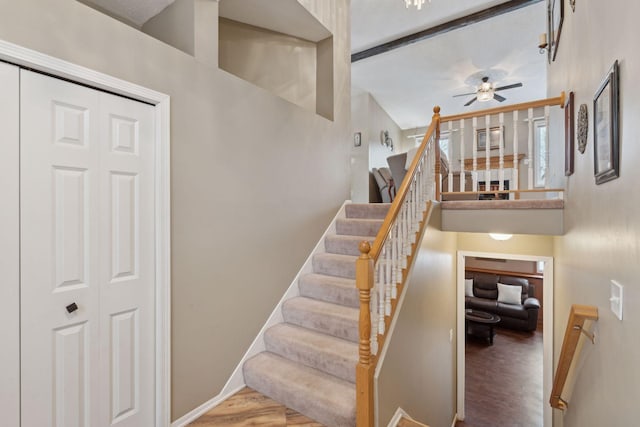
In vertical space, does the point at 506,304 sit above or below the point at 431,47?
below

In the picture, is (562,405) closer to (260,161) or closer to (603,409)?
(603,409)

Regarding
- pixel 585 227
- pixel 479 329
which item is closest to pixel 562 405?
pixel 585 227

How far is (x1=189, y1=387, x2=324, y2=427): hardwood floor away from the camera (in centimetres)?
196

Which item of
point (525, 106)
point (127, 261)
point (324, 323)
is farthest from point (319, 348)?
point (525, 106)

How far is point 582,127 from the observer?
5.85 feet

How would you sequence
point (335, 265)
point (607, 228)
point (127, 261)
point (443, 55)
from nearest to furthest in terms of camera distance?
point (607, 228), point (127, 261), point (335, 265), point (443, 55)

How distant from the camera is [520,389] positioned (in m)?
4.90

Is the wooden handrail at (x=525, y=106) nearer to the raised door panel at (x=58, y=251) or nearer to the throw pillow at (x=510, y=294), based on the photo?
the raised door panel at (x=58, y=251)

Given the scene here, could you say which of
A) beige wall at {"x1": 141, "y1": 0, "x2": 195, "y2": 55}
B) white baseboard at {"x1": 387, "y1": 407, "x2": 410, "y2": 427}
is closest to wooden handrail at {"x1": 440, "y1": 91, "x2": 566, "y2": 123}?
beige wall at {"x1": 141, "y1": 0, "x2": 195, "y2": 55}

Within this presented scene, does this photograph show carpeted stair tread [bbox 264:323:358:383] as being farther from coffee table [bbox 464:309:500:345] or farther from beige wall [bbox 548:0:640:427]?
coffee table [bbox 464:309:500:345]

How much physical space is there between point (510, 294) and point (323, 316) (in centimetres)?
621

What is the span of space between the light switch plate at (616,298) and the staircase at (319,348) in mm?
1422

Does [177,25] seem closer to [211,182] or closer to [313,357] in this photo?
[211,182]

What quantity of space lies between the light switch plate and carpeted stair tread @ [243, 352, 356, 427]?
143 cm
